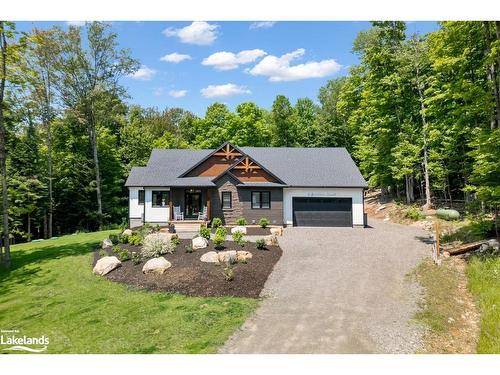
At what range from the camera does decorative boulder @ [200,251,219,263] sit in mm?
13281

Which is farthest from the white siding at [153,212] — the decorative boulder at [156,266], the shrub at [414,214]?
the shrub at [414,214]

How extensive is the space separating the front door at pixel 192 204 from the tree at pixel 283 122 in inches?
913

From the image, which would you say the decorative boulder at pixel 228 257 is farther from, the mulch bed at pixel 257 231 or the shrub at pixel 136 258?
the mulch bed at pixel 257 231

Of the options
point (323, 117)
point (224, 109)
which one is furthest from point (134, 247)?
point (323, 117)

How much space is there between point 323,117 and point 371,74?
16.9 meters

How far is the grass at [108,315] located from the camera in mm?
7496

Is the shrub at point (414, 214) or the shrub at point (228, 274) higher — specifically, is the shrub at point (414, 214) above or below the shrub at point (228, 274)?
above

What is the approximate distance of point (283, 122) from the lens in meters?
44.9

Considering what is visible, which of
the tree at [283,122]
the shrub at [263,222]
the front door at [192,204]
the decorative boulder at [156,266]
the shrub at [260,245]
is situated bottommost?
the decorative boulder at [156,266]

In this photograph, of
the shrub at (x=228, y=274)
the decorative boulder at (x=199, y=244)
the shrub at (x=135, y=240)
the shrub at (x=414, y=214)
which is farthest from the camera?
the shrub at (x=414, y=214)

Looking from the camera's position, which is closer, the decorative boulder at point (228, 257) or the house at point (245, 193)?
the decorative boulder at point (228, 257)

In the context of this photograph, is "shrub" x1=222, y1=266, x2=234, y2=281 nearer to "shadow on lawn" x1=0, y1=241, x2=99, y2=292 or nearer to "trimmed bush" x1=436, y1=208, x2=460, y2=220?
"shadow on lawn" x1=0, y1=241, x2=99, y2=292

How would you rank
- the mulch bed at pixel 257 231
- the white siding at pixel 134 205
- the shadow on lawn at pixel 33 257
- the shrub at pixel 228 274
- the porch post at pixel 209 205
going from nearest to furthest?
1. the shrub at pixel 228 274
2. the shadow on lawn at pixel 33 257
3. the mulch bed at pixel 257 231
4. the porch post at pixel 209 205
5. the white siding at pixel 134 205

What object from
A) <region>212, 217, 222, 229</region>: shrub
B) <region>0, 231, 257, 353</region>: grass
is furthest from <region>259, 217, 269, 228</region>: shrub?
<region>0, 231, 257, 353</region>: grass
